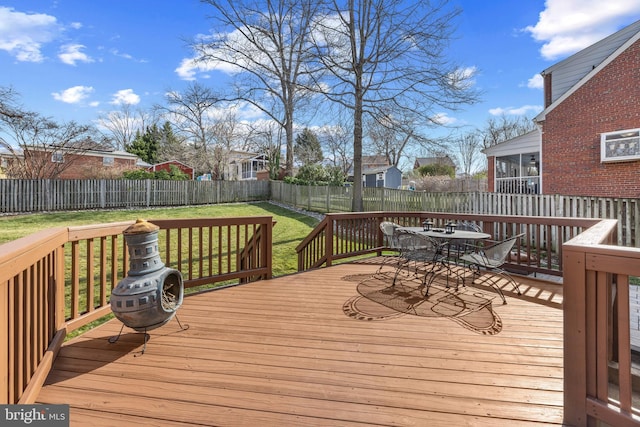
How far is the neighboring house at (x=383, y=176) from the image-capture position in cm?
3316

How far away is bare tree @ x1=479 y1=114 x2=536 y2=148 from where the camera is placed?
31828 mm

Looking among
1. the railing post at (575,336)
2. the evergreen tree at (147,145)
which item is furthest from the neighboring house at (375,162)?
the railing post at (575,336)

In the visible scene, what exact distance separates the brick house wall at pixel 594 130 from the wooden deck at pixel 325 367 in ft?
28.1

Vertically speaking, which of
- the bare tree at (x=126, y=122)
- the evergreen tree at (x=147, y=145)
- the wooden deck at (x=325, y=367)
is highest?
the bare tree at (x=126, y=122)

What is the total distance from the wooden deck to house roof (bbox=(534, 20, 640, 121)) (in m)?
10.0

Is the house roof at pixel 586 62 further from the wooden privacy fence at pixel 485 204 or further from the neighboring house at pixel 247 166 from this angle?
the neighboring house at pixel 247 166

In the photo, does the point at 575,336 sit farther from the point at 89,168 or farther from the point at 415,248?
the point at 89,168

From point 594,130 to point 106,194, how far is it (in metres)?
18.6

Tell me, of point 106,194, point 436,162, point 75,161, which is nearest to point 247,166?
point 75,161

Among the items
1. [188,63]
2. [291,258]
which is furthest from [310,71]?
[291,258]

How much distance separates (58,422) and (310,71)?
11732mm

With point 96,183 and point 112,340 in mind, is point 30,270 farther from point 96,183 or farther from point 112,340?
point 96,183

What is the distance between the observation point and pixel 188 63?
13836 mm

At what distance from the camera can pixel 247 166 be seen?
36375 millimetres
